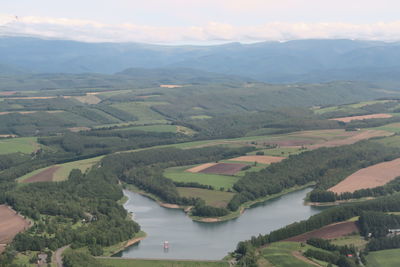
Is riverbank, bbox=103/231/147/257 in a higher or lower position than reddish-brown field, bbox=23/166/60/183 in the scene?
lower

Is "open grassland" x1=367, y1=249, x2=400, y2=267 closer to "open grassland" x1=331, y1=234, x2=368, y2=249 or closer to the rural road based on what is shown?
"open grassland" x1=331, y1=234, x2=368, y2=249

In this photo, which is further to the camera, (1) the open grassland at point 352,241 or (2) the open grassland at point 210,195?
(2) the open grassland at point 210,195

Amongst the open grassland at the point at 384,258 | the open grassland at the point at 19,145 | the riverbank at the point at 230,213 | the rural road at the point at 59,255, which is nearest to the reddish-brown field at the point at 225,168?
the riverbank at the point at 230,213

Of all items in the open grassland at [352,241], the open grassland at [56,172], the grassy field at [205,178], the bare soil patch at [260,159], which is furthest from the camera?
the bare soil patch at [260,159]

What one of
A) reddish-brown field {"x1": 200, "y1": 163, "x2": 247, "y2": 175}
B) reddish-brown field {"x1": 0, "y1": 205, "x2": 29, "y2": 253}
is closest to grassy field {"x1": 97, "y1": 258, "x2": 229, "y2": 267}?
reddish-brown field {"x1": 0, "y1": 205, "x2": 29, "y2": 253}

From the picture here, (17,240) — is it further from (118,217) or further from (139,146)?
(139,146)

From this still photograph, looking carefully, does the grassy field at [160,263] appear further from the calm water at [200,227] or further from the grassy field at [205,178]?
the grassy field at [205,178]

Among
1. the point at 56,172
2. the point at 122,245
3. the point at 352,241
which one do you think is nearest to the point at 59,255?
the point at 122,245
